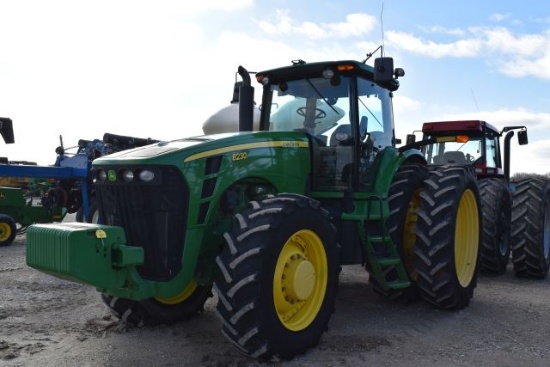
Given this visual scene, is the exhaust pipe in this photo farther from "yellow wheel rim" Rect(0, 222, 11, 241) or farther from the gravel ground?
"yellow wheel rim" Rect(0, 222, 11, 241)

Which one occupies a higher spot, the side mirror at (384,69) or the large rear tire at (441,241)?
the side mirror at (384,69)

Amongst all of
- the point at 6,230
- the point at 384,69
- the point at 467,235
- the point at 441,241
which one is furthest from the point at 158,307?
the point at 6,230

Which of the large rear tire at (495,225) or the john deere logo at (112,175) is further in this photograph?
the large rear tire at (495,225)

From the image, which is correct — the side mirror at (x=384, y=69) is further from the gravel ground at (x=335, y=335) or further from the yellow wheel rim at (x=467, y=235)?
the gravel ground at (x=335, y=335)

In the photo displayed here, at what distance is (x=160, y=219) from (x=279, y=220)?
895 mm

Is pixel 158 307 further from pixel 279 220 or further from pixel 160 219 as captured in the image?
pixel 279 220

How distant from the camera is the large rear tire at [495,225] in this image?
7383mm

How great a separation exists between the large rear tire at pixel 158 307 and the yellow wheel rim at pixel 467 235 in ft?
9.17

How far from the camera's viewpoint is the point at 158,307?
4641 mm

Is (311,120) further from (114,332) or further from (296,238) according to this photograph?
(114,332)

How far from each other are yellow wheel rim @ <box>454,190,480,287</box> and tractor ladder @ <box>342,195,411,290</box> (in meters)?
1.02

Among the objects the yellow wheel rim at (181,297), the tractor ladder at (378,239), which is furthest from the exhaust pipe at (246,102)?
the yellow wheel rim at (181,297)

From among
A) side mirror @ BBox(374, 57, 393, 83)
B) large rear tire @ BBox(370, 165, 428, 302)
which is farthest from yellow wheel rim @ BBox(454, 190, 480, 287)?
side mirror @ BBox(374, 57, 393, 83)

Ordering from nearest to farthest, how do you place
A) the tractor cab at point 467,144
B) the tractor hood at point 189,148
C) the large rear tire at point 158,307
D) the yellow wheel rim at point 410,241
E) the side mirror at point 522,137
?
the tractor hood at point 189,148, the large rear tire at point 158,307, the yellow wheel rim at point 410,241, the tractor cab at point 467,144, the side mirror at point 522,137
